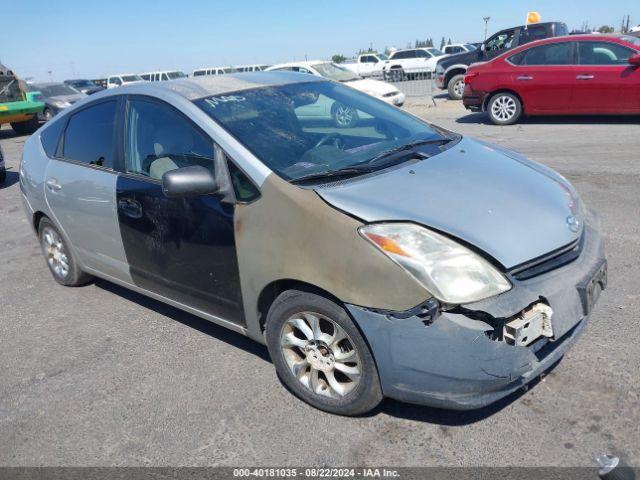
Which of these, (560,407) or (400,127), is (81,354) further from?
(560,407)

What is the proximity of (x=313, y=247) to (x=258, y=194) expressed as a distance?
468 millimetres

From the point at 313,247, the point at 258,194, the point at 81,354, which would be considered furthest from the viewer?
the point at 81,354

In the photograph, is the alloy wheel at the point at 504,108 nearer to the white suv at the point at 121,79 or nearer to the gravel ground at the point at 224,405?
the gravel ground at the point at 224,405

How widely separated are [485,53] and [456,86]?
123 cm

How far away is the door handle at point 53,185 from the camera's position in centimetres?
446

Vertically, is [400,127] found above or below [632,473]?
→ above

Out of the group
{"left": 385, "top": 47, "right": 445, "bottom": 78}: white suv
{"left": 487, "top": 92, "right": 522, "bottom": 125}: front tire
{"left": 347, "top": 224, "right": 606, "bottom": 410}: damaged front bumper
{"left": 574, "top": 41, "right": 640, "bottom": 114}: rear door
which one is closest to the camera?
{"left": 347, "top": 224, "right": 606, "bottom": 410}: damaged front bumper

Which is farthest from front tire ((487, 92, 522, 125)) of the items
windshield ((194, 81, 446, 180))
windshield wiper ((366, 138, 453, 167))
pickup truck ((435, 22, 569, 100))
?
windshield wiper ((366, 138, 453, 167))

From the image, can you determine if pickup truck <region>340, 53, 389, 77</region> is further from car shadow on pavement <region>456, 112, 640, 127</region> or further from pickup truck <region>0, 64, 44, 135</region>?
car shadow on pavement <region>456, 112, 640, 127</region>

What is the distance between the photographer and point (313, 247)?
275 centimetres

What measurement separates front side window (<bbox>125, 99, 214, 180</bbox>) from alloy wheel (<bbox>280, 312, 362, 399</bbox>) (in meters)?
1.04

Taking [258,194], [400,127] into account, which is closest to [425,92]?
[400,127]

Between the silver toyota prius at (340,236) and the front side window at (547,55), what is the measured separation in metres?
8.16

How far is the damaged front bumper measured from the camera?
246 centimetres
